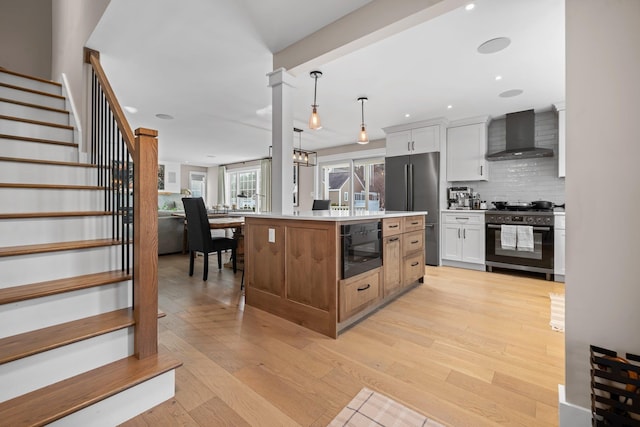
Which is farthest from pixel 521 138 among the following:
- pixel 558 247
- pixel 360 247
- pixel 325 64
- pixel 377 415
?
pixel 377 415

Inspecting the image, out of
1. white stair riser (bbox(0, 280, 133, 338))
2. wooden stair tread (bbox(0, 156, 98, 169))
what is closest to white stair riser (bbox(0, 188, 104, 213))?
wooden stair tread (bbox(0, 156, 98, 169))

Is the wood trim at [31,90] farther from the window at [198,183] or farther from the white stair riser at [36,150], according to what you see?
the window at [198,183]

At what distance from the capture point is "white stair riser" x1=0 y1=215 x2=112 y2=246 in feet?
5.40

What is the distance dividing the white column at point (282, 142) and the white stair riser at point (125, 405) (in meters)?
1.65

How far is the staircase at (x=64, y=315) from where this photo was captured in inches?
45.9

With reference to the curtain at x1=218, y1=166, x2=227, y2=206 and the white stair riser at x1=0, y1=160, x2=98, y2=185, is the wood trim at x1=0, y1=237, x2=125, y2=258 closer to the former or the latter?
the white stair riser at x1=0, y1=160, x2=98, y2=185

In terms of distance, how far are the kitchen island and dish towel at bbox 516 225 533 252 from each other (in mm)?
2021

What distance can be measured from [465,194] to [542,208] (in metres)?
1.12

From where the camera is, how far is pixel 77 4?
290cm

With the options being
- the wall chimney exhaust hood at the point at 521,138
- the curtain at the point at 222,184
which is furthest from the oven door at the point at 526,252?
the curtain at the point at 222,184

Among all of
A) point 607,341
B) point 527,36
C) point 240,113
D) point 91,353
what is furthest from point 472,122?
point 91,353

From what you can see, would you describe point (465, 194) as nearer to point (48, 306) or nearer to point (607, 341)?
point (607, 341)

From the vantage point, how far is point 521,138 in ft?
13.9

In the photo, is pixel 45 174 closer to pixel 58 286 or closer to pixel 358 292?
pixel 58 286
